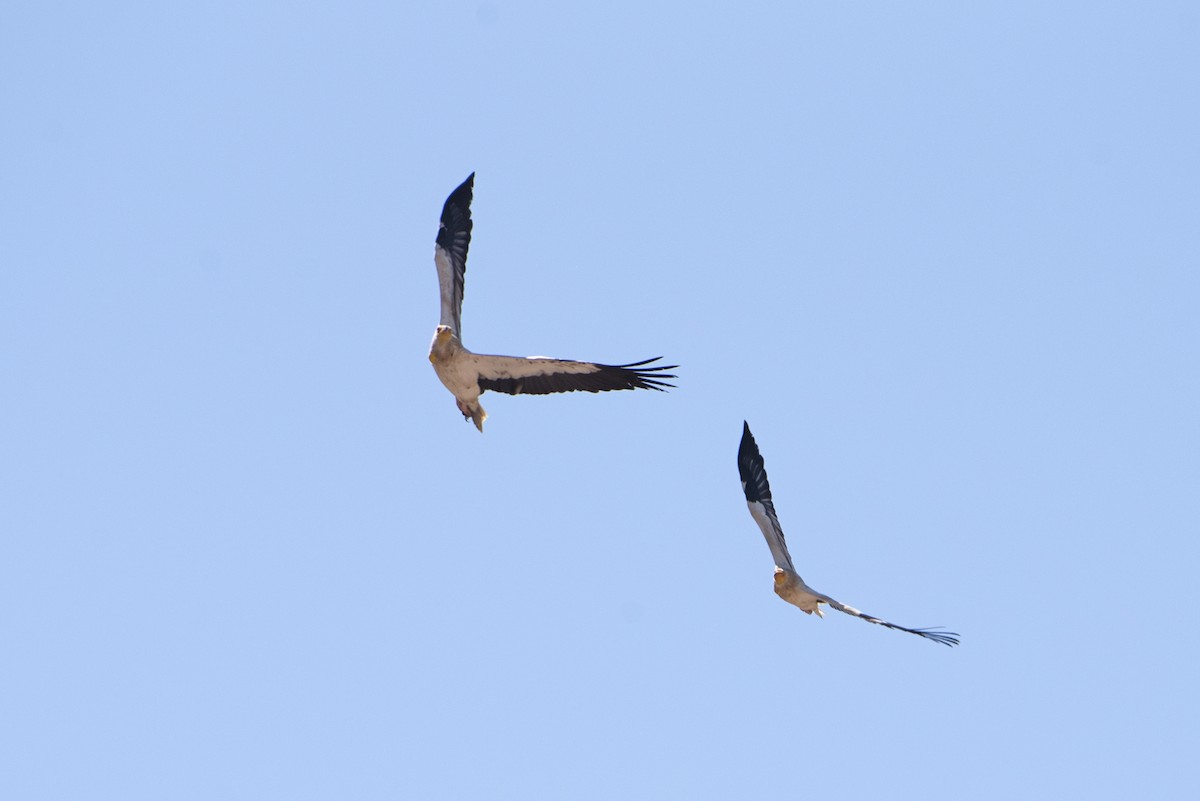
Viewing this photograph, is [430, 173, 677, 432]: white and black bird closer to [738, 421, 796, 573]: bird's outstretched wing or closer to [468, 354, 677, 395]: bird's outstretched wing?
[468, 354, 677, 395]: bird's outstretched wing

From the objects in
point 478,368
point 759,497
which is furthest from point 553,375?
point 759,497

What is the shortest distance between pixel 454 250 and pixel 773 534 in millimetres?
7751

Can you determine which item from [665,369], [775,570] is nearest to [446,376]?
[665,369]

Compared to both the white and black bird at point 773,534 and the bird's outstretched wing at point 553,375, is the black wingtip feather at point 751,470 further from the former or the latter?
the bird's outstretched wing at point 553,375

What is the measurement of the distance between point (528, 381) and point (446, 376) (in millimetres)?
1445

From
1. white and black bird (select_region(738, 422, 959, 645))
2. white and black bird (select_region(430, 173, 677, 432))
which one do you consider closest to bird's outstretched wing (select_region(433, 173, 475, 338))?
white and black bird (select_region(430, 173, 677, 432))

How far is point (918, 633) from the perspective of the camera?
2294 cm

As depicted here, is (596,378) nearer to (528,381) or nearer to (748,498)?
(528,381)

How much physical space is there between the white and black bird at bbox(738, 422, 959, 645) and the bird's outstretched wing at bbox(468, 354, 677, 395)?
416 centimetres

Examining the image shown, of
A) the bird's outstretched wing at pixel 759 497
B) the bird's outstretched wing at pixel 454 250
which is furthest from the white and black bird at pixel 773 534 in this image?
the bird's outstretched wing at pixel 454 250

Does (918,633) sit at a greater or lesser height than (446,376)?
lesser

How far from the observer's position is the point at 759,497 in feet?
95.3

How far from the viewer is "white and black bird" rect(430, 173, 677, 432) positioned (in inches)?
966

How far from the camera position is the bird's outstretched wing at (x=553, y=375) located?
80.8 feet
